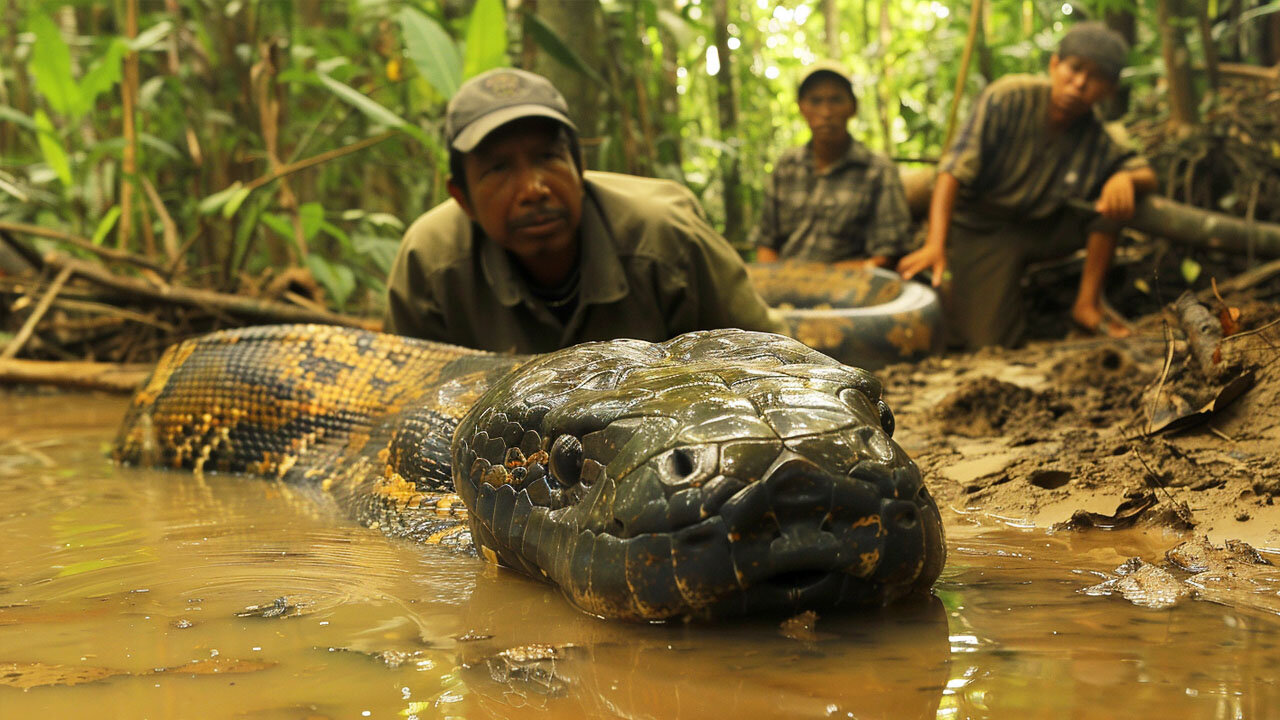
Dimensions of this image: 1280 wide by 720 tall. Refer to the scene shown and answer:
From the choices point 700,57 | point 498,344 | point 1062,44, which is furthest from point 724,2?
point 498,344

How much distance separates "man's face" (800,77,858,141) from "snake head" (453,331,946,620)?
22.1 feet

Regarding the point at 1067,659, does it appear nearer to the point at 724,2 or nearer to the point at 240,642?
the point at 240,642

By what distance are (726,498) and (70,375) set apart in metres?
5.06

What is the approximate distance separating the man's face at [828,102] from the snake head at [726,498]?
6.73m

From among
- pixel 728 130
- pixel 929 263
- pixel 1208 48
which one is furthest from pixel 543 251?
pixel 1208 48

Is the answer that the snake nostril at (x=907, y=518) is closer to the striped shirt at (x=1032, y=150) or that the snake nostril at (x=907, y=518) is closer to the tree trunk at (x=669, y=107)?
the tree trunk at (x=669, y=107)

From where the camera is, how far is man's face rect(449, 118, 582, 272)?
13.7 feet

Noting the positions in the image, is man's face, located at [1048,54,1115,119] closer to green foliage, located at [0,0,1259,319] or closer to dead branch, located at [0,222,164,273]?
green foliage, located at [0,0,1259,319]

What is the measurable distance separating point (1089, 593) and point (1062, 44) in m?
6.43

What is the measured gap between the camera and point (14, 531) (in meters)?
2.75

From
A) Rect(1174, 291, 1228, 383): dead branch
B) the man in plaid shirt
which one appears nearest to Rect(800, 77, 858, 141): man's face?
the man in plaid shirt

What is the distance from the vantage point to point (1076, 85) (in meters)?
7.34

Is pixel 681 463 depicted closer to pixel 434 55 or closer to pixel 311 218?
pixel 434 55

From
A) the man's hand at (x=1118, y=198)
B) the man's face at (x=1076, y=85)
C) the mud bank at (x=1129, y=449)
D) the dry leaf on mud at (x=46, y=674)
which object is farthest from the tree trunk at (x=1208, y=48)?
the dry leaf on mud at (x=46, y=674)
